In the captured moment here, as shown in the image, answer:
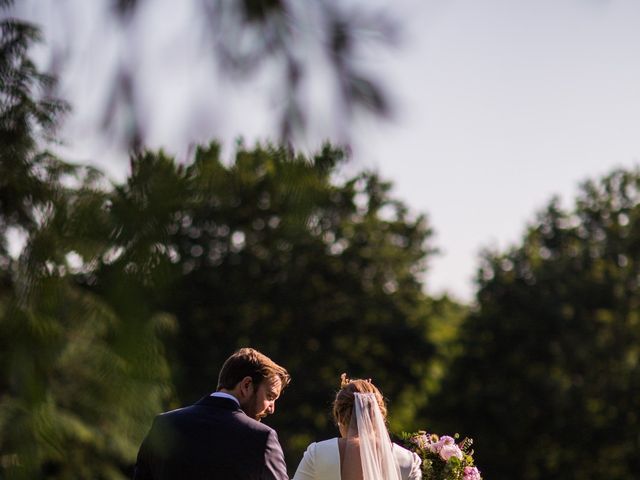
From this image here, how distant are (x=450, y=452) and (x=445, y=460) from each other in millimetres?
70

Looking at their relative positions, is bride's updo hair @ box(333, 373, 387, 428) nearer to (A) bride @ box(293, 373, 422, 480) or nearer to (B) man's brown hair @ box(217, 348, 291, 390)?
(A) bride @ box(293, 373, 422, 480)

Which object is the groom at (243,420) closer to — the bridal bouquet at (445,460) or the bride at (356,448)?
the bride at (356,448)

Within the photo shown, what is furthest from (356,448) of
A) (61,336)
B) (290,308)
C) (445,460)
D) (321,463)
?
(290,308)

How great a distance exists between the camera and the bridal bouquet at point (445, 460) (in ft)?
23.1

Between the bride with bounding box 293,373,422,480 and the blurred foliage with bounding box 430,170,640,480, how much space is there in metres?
26.5

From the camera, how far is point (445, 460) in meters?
7.07

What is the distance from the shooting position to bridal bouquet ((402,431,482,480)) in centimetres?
703

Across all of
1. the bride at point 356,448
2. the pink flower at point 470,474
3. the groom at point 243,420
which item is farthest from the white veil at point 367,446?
the groom at point 243,420

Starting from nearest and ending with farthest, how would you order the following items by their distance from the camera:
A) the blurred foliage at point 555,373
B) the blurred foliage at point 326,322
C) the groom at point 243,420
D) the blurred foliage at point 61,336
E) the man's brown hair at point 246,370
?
the blurred foliage at point 61,336, the groom at point 243,420, the man's brown hair at point 246,370, the blurred foliage at point 326,322, the blurred foliage at point 555,373

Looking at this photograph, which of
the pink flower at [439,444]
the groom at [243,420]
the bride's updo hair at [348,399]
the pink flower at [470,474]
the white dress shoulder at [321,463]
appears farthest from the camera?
the pink flower at [439,444]

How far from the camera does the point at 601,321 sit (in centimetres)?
3350

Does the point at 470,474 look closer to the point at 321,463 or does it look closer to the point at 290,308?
the point at 321,463

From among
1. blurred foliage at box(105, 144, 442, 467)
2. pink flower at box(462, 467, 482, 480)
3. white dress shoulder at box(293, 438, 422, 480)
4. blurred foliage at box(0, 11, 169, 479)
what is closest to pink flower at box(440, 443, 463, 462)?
pink flower at box(462, 467, 482, 480)

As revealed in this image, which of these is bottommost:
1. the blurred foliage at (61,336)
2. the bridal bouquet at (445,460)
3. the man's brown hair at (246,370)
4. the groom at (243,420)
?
the blurred foliage at (61,336)
